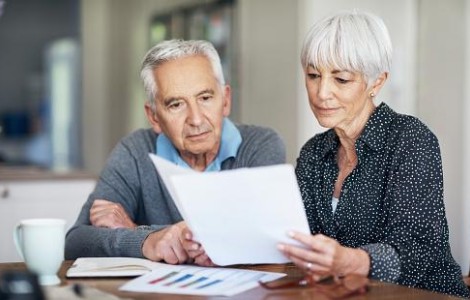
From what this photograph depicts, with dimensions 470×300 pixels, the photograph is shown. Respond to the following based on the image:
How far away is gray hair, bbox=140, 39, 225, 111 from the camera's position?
2234 millimetres

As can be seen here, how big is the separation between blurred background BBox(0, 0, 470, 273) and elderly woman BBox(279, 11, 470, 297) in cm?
298

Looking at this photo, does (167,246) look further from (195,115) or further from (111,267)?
(195,115)

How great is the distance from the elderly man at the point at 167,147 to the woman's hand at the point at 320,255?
494mm

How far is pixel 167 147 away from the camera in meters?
2.36

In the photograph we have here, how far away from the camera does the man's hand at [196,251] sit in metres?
1.80

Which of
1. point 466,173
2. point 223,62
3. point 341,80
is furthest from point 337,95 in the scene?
point 223,62

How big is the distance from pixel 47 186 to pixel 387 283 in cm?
241

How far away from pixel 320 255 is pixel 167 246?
0.42 meters

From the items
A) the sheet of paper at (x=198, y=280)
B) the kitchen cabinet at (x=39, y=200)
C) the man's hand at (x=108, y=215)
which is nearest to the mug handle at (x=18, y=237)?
the sheet of paper at (x=198, y=280)

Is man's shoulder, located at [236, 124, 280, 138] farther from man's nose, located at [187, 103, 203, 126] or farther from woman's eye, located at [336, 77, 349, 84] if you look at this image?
woman's eye, located at [336, 77, 349, 84]

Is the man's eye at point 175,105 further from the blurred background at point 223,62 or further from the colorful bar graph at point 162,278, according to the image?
the blurred background at point 223,62

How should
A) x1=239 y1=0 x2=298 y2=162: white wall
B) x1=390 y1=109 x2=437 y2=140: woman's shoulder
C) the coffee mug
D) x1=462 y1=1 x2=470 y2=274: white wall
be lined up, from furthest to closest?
x1=239 y1=0 x2=298 y2=162: white wall, x1=462 y1=1 x2=470 y2=274: white wall, x1=390 y1=109 x2=437 y2=140: woman's shoulder, the coffee mug

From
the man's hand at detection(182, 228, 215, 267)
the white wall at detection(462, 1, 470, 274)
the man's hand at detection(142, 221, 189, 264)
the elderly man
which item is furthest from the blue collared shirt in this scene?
the white wall at detection(462, 1, 470, 274)

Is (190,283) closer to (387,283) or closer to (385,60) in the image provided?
(387,283)
